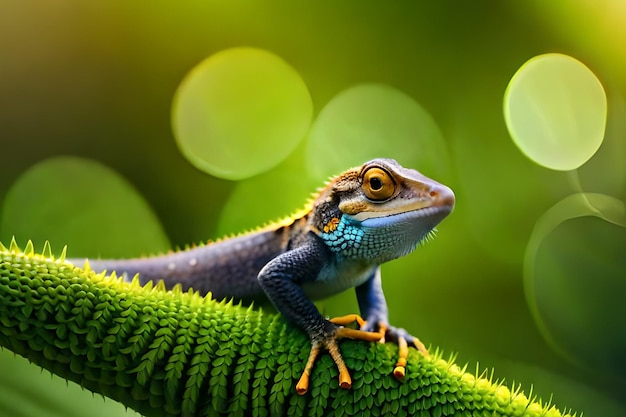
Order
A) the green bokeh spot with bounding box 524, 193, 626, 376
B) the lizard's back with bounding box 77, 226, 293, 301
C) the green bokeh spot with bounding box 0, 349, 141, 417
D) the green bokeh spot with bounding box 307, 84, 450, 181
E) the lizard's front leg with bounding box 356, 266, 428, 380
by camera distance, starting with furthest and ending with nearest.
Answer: the green bokeh spot with bounding box 307, 84, 450, 181
the green bokeh spot with bounding box 524, 193, 626, 376
the lizard's back with bounding box 77, 226, 293, 301
the green bokeh spot with bounding box 0, 349, 141, 417
the lizard's front leg with bounding box 356, 266, 428, 380

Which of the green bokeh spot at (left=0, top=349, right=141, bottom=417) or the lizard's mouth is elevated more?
the lizard's mouth

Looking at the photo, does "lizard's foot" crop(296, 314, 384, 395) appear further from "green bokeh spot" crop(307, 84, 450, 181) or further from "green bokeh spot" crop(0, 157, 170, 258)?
"green bokeh spot" crop(0, 157, 170, 258)

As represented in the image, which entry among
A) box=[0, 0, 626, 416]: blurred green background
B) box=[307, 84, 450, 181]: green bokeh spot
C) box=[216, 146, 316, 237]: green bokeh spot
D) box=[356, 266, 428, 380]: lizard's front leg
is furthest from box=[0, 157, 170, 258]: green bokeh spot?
box=[356, 266, 428, 380]: lizard's front leg

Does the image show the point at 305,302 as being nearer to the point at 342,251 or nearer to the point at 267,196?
the point at 342,251

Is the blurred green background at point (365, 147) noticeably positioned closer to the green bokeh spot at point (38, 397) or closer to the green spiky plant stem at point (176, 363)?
the green bokeh spot at point (38, 397)

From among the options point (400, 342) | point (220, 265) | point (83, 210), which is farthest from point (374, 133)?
point (400, 342)

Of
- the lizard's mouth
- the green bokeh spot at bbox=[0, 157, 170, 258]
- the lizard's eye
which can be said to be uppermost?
the green bokeh spot at bbox=[0, 157, 170, 258]

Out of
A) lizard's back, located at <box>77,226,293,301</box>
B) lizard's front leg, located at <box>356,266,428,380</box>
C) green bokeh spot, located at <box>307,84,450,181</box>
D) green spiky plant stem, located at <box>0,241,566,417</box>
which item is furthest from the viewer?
green bokeh spot, located at <box>307,84,450,181</box>

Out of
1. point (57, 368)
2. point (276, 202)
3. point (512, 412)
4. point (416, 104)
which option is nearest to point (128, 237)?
point (276, 202)

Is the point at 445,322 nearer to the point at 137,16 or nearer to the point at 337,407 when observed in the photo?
the point at 337,407
